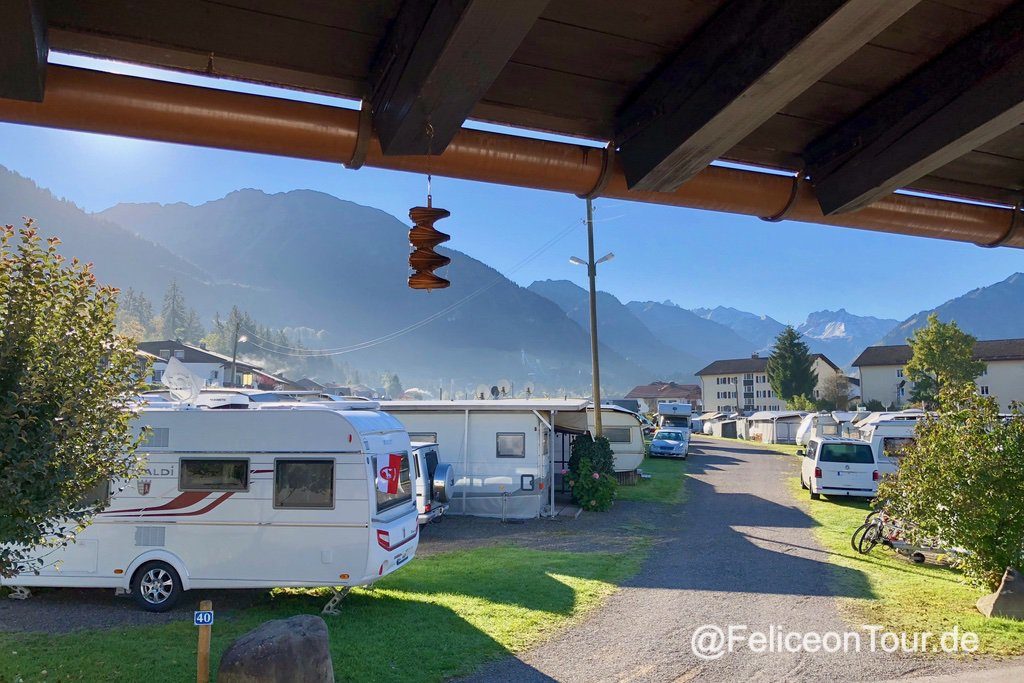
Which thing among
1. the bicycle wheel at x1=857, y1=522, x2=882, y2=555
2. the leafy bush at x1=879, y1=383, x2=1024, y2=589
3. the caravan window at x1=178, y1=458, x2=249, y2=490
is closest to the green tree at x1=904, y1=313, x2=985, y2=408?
the bicycle wheel at x1=857, y1=522, x2=882, y2=555

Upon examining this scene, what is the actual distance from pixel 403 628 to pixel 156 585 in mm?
3568

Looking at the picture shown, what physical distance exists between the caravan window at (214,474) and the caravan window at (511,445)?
8.68 metres

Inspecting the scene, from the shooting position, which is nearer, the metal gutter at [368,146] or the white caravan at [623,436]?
the metal gutter at [368,146]

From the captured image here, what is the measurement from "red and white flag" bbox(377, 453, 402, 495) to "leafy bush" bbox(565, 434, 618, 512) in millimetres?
9600

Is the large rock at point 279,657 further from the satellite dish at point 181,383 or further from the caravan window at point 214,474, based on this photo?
the satellite dish at point 181,383

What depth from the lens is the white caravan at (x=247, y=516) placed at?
363 inches

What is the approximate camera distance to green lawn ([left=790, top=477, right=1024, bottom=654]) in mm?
8164

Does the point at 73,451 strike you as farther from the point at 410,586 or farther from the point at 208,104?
the point at 410,586

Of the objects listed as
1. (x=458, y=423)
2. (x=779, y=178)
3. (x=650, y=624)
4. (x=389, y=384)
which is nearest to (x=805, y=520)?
(x=458, y=423)

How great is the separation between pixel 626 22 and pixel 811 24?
0.77m

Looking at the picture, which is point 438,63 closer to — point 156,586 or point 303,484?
point 303,484

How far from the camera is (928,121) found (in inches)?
138

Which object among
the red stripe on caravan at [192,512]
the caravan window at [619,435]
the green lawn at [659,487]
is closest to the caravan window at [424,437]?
the green lawn at [659,487]

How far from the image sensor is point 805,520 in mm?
17281
